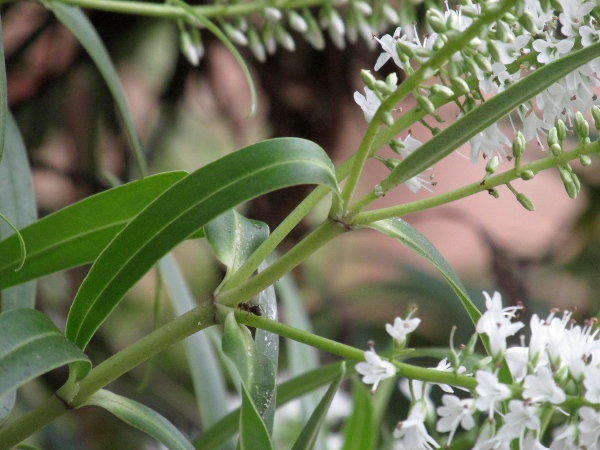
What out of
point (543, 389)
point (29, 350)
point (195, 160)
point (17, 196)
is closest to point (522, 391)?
point (543, 389)

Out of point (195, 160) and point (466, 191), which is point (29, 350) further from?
point (195, 160)

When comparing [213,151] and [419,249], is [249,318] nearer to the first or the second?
[419,249]

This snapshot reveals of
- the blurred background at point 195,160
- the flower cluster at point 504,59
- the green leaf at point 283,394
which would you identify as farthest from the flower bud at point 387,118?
the blurred background at point 195,160

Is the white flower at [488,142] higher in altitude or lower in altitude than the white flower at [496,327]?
higher

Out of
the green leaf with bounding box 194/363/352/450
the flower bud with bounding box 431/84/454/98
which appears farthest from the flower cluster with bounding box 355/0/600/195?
the green leaf with bounding box 194/363/352/450

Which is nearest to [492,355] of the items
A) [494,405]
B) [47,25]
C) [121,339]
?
[494,405]

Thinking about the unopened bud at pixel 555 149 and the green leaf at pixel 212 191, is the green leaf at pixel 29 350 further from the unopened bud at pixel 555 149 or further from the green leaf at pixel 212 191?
the unopened bud at pixel 555 149

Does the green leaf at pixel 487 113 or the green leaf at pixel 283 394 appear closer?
the green leaf at pixel 487 113
